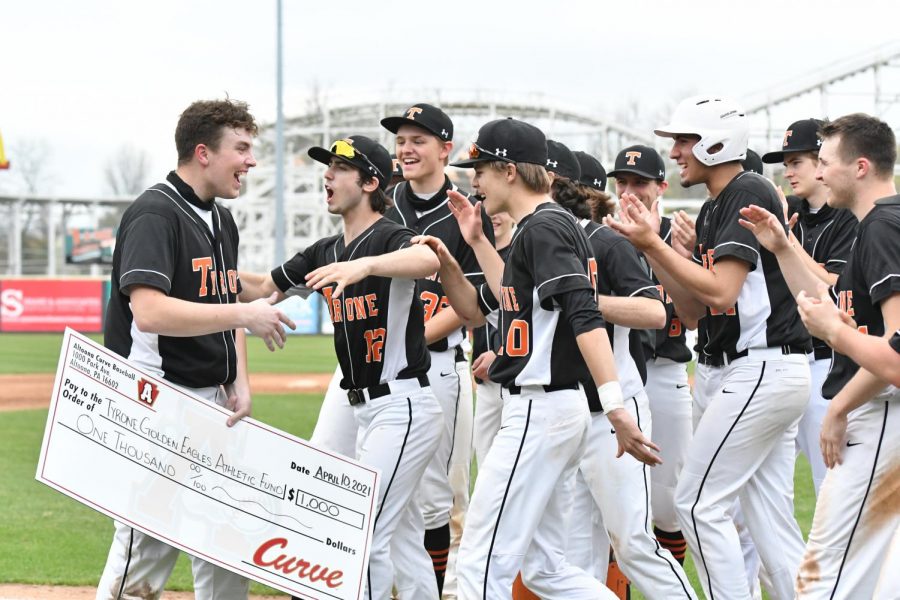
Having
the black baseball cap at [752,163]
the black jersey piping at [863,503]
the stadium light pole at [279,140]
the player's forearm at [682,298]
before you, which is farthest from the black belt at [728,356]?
the stadium light pole at [279,140]

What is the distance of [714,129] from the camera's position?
532 cm

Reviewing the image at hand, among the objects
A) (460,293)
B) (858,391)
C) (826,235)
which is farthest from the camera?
(826,235)

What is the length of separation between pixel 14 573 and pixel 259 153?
161 ft

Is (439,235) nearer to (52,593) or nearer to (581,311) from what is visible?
(581,311)

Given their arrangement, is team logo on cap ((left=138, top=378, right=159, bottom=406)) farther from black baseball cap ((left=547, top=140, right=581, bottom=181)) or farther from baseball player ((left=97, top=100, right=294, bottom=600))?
black baseball cap ((left=547, top=140, right=581, bottom=181))

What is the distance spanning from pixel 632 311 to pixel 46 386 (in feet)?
53.4

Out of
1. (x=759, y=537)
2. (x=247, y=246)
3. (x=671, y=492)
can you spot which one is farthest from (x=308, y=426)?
(x=247, y=246)

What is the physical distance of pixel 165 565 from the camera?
15.3 feet

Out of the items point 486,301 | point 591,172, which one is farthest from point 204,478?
point 591,172

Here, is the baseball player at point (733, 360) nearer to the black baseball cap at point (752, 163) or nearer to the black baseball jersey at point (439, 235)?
the black baseball jersey at point (439, 235)

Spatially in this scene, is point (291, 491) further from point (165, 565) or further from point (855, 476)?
point (855, 476)

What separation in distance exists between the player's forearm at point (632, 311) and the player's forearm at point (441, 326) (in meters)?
0.97

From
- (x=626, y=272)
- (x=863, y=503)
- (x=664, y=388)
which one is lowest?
(x=664, y=388)

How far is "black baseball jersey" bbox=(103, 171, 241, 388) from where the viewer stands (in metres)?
4.53
